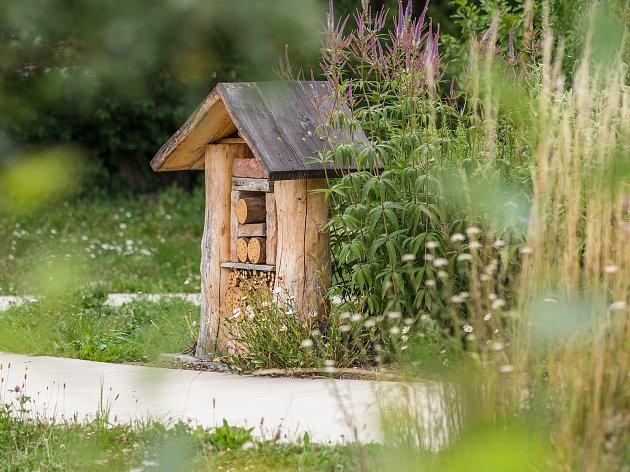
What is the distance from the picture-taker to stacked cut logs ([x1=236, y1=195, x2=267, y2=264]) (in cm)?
614

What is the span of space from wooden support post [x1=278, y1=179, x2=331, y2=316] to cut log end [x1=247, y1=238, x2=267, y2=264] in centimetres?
16

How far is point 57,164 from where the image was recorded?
1.01m

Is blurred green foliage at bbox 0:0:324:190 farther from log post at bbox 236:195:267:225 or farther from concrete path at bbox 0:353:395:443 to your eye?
log post at bbox 236:195:267:225

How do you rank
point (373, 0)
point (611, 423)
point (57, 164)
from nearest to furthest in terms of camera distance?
point (57, 164)
point (611, 423)
point (373, 0)

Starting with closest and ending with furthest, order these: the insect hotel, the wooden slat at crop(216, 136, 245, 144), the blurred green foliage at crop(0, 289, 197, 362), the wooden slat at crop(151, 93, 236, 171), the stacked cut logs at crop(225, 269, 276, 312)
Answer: the insect hotel → the wooden slat at crop(151, 93, 236, 171) → the stacked cut logs at crop(225, 269, 276, 312) → the wooden slat at crop(216, 136, 245, 144) → the blurred green foliage at crop(0, 289, 197, 362)

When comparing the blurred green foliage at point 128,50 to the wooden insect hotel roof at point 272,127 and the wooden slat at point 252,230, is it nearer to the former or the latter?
the wooden insect hotel roof at point 272,127

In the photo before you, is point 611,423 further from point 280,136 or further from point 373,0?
point 373,0

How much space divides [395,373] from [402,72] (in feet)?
5.78

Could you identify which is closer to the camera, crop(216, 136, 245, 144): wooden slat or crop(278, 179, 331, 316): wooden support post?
crop(278, 179, 331, 316): wooden support post

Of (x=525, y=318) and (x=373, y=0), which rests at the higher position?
(x=373, y=0)

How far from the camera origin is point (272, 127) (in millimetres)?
5922

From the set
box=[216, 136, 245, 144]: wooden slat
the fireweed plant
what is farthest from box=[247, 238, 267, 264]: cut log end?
box=[216, 136, 245, 144]: wooden slat

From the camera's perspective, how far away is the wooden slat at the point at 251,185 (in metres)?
6.03

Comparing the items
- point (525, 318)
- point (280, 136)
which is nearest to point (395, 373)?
point (280, 136)
